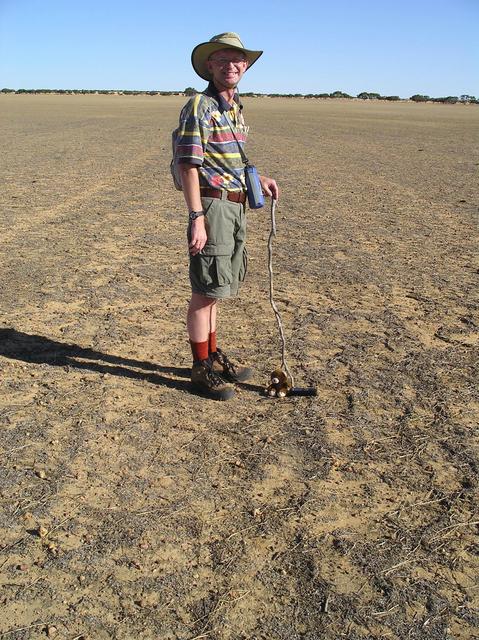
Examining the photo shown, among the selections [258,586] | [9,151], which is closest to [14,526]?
[258,586]

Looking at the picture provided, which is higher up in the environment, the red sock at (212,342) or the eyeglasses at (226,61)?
the eyeglasses at (226,61)

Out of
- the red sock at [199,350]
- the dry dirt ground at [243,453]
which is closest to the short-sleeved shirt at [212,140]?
the red sock at [199,350]

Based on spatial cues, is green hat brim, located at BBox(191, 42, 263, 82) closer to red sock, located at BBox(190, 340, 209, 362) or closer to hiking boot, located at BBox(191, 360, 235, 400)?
red sock, located at BBox(190, 340, 209, 362)

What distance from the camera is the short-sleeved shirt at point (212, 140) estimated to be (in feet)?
12.1

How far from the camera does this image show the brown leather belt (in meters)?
3.93

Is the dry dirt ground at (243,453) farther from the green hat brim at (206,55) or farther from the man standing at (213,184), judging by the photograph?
the green hat brim at (206,55)

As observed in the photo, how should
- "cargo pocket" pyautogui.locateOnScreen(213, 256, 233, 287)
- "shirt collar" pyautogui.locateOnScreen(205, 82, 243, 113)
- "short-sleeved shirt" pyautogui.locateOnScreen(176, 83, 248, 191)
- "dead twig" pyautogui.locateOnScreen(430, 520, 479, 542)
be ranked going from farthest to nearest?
"cargo pocket" pyautogui.locateOnScreen(213, 256, 233, 287) → "shirt collar" pyautogui.locateOnScreen(205, 82, 243, 113) → "short-sleeved shirt" pyautogui.locateOnScreen(176, 83, 248, 191) → "dead twig" pyautogui.locateOnScreen(430, 520, 479, 542)

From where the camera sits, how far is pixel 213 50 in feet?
12.4

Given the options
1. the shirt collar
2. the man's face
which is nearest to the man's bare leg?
the shirt collar

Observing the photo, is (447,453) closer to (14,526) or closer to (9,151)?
(14,526)

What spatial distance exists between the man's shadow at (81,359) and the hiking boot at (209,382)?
133mm

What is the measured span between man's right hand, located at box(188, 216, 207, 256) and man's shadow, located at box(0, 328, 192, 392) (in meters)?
0.98

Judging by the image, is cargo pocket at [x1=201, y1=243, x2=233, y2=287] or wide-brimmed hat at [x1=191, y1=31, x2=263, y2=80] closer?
wide-brimmed hat at [x1=191, y1=31, x2=263, y2=80]

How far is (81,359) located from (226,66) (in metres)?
2.19
